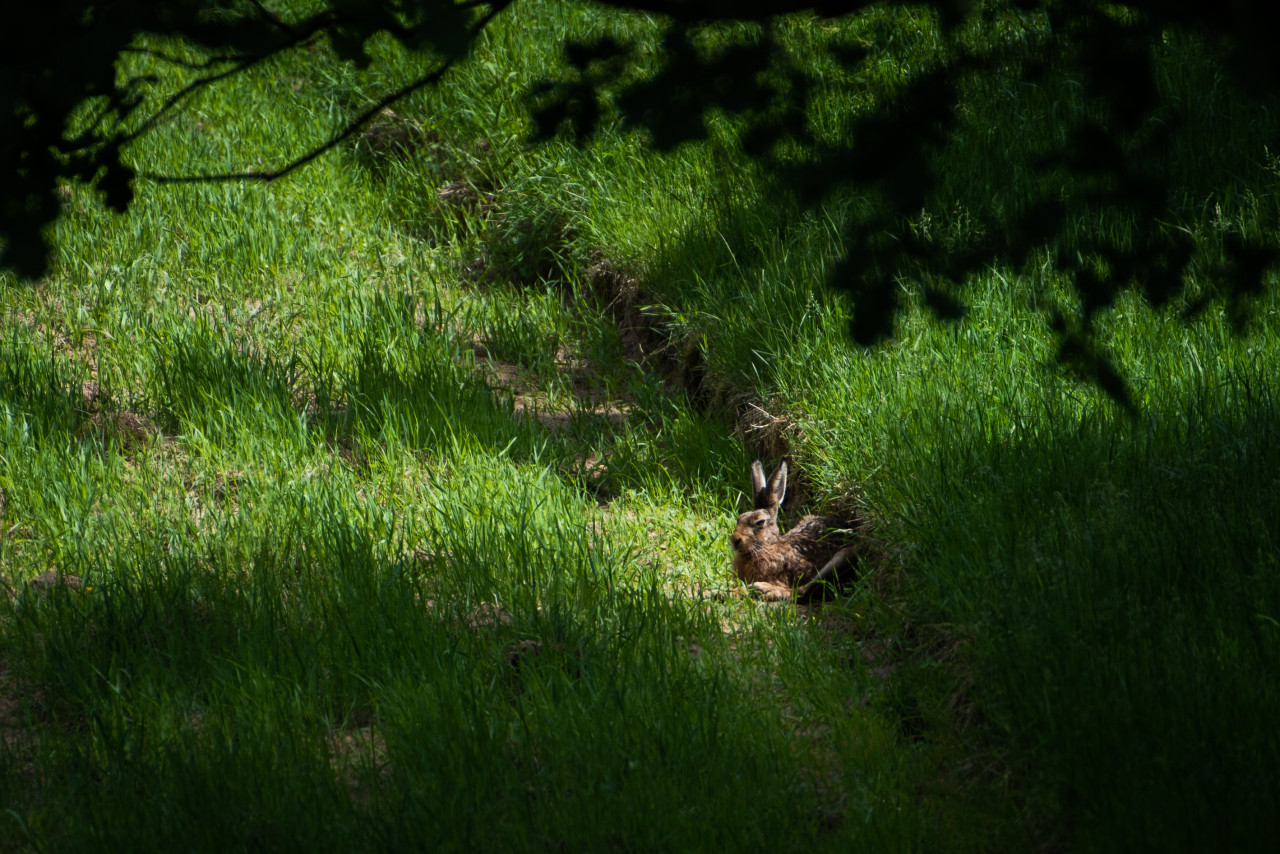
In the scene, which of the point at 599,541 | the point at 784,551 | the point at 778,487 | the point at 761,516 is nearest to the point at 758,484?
the point at 778,487

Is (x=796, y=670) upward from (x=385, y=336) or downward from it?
downward

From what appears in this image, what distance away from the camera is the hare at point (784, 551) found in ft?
13.2

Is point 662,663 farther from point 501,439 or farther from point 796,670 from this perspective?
point 501,439

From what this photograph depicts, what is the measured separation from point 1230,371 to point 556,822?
9.51 ft

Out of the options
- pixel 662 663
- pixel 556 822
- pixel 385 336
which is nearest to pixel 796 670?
pixel 662 663

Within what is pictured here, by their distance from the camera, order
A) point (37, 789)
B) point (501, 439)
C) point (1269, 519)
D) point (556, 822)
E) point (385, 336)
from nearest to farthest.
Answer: point (556, 822) → point (37, 789) → point (1269, 519) → point (501, 439) → point (385, 336)

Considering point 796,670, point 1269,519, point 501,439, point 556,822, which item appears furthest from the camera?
point 501,439

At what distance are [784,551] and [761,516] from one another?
19 centimetres

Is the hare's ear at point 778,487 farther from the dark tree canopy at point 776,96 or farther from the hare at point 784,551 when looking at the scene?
the dark tree canopy at point 776,96

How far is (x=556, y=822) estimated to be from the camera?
262 centimetres

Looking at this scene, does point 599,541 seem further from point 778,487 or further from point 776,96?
point 776,96

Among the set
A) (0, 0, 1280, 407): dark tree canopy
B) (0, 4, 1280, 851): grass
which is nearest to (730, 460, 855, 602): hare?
(0, 4, 1280, 851): grass

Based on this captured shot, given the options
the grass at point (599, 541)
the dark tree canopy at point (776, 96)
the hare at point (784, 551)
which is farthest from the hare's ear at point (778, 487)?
the dark tree canopy at point (776, 96)

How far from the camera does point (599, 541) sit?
→ 396 centimetres
